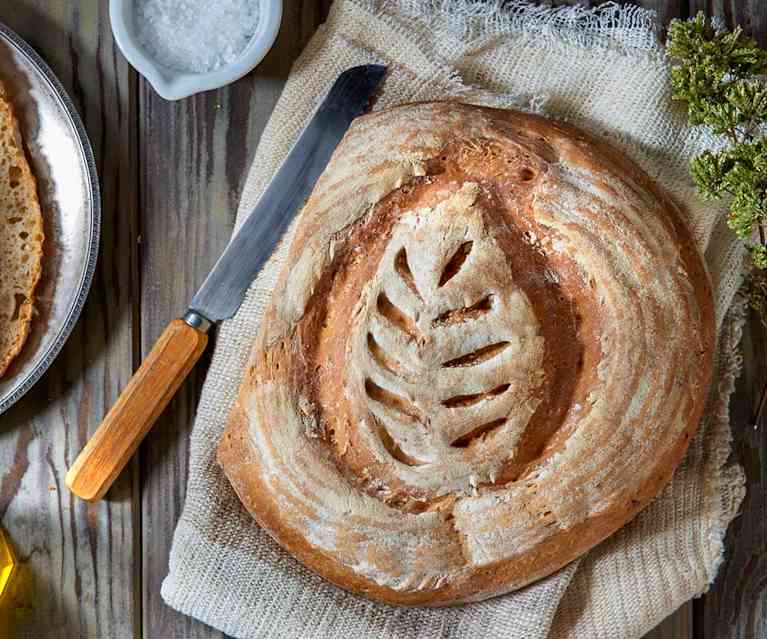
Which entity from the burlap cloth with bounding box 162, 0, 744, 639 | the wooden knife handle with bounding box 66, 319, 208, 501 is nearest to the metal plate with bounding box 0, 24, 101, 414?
the wooden knife handle with bounding box 66, 319, 208, 501

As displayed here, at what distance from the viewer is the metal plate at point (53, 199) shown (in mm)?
1632

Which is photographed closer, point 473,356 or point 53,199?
point 473,356

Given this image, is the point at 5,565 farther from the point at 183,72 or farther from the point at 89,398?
the point at 183,72

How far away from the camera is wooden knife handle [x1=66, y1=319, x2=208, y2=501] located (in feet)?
5.24

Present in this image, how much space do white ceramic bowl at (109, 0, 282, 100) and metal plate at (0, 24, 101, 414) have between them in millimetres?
185

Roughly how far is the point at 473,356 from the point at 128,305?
0.65m

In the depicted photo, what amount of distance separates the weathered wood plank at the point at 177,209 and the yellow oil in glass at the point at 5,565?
22 cm

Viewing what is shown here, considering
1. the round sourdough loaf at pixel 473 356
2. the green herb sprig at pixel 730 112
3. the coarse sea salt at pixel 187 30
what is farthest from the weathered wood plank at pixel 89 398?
the green herb sprig at pixel 730 112

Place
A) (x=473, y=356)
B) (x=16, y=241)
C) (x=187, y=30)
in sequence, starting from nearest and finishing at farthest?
1. (x=473, y=356)
2. (x=187, y=30)
3. (x=16, y=241)

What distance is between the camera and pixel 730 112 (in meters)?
1.40

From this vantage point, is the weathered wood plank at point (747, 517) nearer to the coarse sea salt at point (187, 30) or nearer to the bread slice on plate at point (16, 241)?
the coarse sea salt at point (187, 30)

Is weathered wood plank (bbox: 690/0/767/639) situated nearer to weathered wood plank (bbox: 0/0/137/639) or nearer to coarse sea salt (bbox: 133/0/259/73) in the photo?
coarse sea salt (bbox: 133/0/259/73)

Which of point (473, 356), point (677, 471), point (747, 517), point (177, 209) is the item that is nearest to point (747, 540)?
point (747, 517)

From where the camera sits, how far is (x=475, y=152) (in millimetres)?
1406
